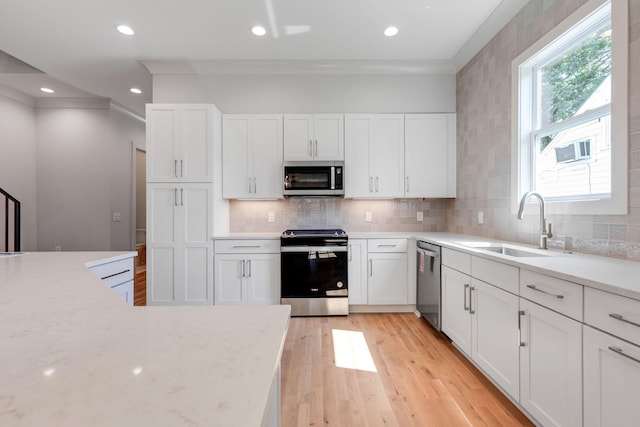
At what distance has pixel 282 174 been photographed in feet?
11.2

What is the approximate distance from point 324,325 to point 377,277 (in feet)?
2.58

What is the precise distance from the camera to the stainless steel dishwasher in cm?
267

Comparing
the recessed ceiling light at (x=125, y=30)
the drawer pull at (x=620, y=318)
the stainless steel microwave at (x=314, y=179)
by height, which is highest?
the recessed ceiling light at (x=125, y=30)

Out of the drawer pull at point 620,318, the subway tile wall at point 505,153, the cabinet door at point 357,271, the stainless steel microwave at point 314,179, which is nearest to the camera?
the drawer pull at point 620,318

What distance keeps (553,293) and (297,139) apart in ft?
9.04

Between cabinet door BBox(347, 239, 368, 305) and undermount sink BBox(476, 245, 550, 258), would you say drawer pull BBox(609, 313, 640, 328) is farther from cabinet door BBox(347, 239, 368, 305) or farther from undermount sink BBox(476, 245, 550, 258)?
cabinet door BBox(347, 239, 368, 305)

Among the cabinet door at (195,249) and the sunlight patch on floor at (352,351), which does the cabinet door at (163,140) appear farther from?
the sunlight patch on floor at (352,351)

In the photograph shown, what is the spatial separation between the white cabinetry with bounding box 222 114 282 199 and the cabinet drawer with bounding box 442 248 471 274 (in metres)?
1.97

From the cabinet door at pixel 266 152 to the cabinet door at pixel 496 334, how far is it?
234cm

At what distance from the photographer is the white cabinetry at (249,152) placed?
Result: 3400mm

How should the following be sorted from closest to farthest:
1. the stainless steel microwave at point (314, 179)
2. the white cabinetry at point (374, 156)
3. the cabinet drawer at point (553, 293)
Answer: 1. the cabinet drawer at point (553, 293)
2. the stainless steel microwave at point (314, 179)
3. the white cabinetry at point (374, 156)

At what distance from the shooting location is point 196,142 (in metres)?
3.16

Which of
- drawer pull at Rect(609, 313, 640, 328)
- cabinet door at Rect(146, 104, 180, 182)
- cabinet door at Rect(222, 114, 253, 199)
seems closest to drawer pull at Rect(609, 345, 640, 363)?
drawer pull at Rect(609, 313, 640, 328)

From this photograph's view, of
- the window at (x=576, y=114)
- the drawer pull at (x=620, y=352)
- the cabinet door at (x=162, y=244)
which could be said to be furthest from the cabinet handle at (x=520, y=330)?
the cabinet door at (x=162, y=244)
